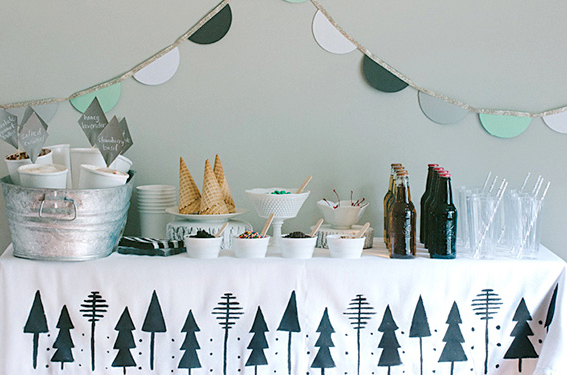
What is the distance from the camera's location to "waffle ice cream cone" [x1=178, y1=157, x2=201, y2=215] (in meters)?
1.87

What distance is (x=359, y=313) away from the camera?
168 cm

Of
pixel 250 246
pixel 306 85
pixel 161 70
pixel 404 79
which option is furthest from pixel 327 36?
pixel 250 246

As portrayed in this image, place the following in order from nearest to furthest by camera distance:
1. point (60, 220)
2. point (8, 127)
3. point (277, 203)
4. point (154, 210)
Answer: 1. point (60, 220)
2. point (8, 127)
3. point (277, 203)
4. point (154, 210)

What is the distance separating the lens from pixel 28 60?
6.74 feet

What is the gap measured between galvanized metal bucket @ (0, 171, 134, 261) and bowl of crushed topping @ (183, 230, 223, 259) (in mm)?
234

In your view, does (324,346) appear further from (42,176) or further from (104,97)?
(104,97)

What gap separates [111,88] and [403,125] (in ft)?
3.35

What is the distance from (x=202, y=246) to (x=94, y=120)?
18.9 inches

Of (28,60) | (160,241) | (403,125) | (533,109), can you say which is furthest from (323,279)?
(28,60)

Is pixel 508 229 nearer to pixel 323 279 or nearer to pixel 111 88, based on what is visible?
pixel 323 279

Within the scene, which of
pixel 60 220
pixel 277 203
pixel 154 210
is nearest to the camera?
pixel 60 220

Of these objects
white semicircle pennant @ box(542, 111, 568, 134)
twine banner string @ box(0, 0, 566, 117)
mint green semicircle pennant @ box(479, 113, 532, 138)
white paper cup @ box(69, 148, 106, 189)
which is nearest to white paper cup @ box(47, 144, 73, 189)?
white paper cup @ box(69, 148, 106, 189)

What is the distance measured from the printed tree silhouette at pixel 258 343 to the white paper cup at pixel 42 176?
664 millimetres

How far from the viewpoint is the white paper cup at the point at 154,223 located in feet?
6.50
